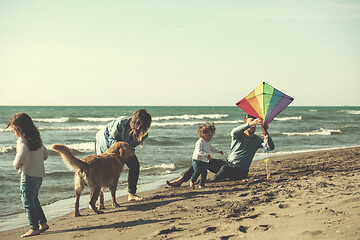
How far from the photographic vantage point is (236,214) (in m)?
4.34

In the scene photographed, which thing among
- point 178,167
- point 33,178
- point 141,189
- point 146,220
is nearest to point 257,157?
point 178,167

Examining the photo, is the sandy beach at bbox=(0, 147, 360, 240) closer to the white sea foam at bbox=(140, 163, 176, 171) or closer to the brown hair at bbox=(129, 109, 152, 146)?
the brown hair at bbox=(129, 109, 152, 146)

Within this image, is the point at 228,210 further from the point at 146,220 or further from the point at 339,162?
the point at 339,162

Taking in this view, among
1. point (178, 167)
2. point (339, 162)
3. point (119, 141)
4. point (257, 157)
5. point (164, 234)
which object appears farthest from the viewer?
point (257, 157)

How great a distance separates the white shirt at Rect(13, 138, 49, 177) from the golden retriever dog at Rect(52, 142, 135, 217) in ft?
0.83

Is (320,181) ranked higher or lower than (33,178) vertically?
lower

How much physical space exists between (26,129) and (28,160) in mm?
382

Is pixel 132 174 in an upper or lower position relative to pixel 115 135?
lower

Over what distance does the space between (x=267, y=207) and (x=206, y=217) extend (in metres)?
0.79

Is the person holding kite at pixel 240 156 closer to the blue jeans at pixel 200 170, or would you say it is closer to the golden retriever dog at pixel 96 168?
the blue jeans at pixel 200 170

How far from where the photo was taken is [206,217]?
4395mm

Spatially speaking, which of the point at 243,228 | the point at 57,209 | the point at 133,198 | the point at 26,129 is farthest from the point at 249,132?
the point at 26,129

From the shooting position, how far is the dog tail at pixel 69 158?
4612 millimetres

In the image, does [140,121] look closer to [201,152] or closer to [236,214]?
[201,152]
